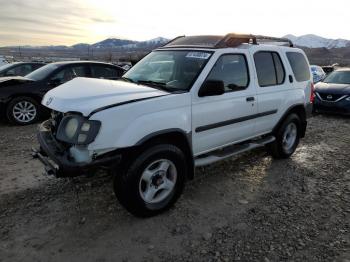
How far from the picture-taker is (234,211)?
425 cm

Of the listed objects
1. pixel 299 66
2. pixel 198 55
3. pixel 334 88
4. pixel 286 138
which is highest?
pixel 198 55

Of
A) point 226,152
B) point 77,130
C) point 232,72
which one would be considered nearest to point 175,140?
point 226,152

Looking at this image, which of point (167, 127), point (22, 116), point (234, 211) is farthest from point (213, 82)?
point (22, 116)

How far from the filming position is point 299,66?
6.25 meters

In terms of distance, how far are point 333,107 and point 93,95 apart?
28.6ft

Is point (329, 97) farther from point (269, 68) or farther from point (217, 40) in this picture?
point (217, 40)

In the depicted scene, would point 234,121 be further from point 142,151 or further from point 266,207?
point 142,151

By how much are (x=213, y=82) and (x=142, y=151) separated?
1222 mm

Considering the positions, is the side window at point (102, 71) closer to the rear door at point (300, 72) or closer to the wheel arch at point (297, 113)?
the rear door at point (300, 72)

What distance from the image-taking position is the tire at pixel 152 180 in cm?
362

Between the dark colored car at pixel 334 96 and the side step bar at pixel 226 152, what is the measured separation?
18.3ft

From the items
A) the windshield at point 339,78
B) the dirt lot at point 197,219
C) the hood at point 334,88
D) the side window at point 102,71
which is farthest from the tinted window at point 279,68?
the windshield at point 339,78

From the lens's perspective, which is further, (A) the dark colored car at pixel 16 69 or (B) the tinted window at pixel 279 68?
(A) the dark colored car at pixel 16 69

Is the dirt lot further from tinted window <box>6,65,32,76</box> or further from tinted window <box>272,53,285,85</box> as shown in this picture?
tinted window <box>6,65,32,76</box>
